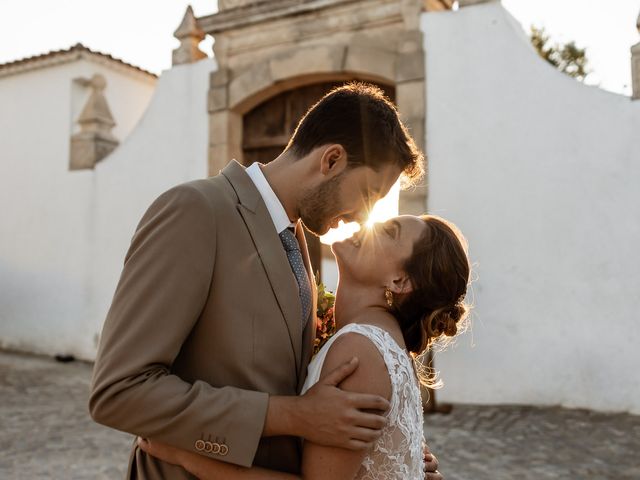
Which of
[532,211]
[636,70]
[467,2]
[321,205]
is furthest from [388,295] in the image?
[467,2]

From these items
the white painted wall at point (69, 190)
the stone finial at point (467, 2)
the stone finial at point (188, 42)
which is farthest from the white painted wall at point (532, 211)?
the white painted wall at point (69, 190)

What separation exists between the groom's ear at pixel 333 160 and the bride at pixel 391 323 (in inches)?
10.1

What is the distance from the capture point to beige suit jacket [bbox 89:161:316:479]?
1.44m

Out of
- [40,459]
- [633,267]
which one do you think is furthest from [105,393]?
[633,267]

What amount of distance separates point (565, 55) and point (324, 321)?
1856 centimetres

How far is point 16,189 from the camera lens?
10.5m

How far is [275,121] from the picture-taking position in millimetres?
8305

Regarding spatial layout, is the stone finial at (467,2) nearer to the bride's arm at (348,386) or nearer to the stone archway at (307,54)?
the stone archway at (307,54)

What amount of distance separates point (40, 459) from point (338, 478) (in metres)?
4.33

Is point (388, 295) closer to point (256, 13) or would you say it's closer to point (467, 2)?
point (467, 2)

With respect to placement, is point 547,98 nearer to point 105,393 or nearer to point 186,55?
point 186,55

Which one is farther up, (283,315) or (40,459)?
(283,315)

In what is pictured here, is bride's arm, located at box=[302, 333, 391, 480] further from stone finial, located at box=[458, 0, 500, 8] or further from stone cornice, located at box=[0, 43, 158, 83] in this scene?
stone cornice, located at box=[0, 43, 158, 83]

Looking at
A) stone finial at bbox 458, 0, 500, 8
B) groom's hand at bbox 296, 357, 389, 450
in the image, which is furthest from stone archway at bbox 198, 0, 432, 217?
groom's hand at bbox 296, 357, 389, 450
